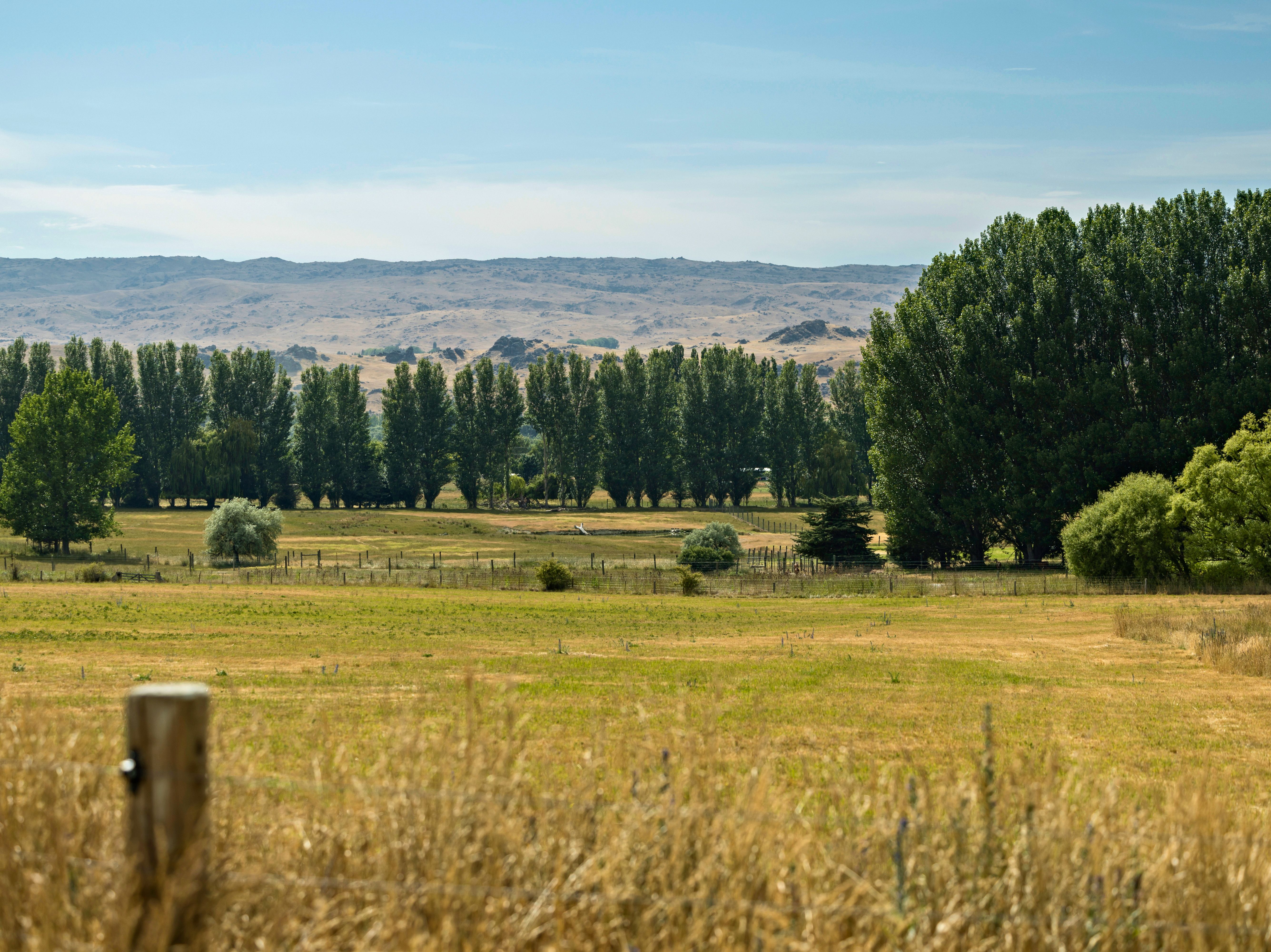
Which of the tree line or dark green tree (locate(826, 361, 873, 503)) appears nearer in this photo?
the tree line

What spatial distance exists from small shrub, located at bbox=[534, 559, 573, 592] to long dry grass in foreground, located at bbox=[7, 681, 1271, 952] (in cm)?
4646

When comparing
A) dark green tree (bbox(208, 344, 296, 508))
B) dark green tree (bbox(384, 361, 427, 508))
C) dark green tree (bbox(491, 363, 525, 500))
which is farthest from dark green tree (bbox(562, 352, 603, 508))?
dark green tree (bbox(208, 344, 296, 508))

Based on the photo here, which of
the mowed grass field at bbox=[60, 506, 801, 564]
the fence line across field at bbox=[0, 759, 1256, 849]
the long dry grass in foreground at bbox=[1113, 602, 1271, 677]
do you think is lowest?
the mowed grass field at bbox=[60, 506, 801, 564]

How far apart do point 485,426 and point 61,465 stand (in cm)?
5056

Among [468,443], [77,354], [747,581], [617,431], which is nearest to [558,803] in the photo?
[747,581]

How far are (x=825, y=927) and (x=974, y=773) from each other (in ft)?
5.00

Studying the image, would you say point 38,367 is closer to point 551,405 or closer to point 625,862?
point 551,405

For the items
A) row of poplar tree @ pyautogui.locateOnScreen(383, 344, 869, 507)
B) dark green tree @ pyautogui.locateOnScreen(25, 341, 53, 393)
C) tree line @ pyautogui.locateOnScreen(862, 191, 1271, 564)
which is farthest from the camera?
row of poplar tree @ pyautogui.locateOnScreen(383, 344, 869, 507)

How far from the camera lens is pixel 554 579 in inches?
2082

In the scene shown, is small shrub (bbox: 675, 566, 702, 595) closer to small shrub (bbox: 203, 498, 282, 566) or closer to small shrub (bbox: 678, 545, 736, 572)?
small shrub (bbox: 678, 545, 736, 572)

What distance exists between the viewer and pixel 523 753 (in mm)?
6387

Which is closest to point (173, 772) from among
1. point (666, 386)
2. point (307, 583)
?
point (307, 583)

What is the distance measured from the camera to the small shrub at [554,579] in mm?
52875

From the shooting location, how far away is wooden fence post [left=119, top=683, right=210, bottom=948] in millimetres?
4527
